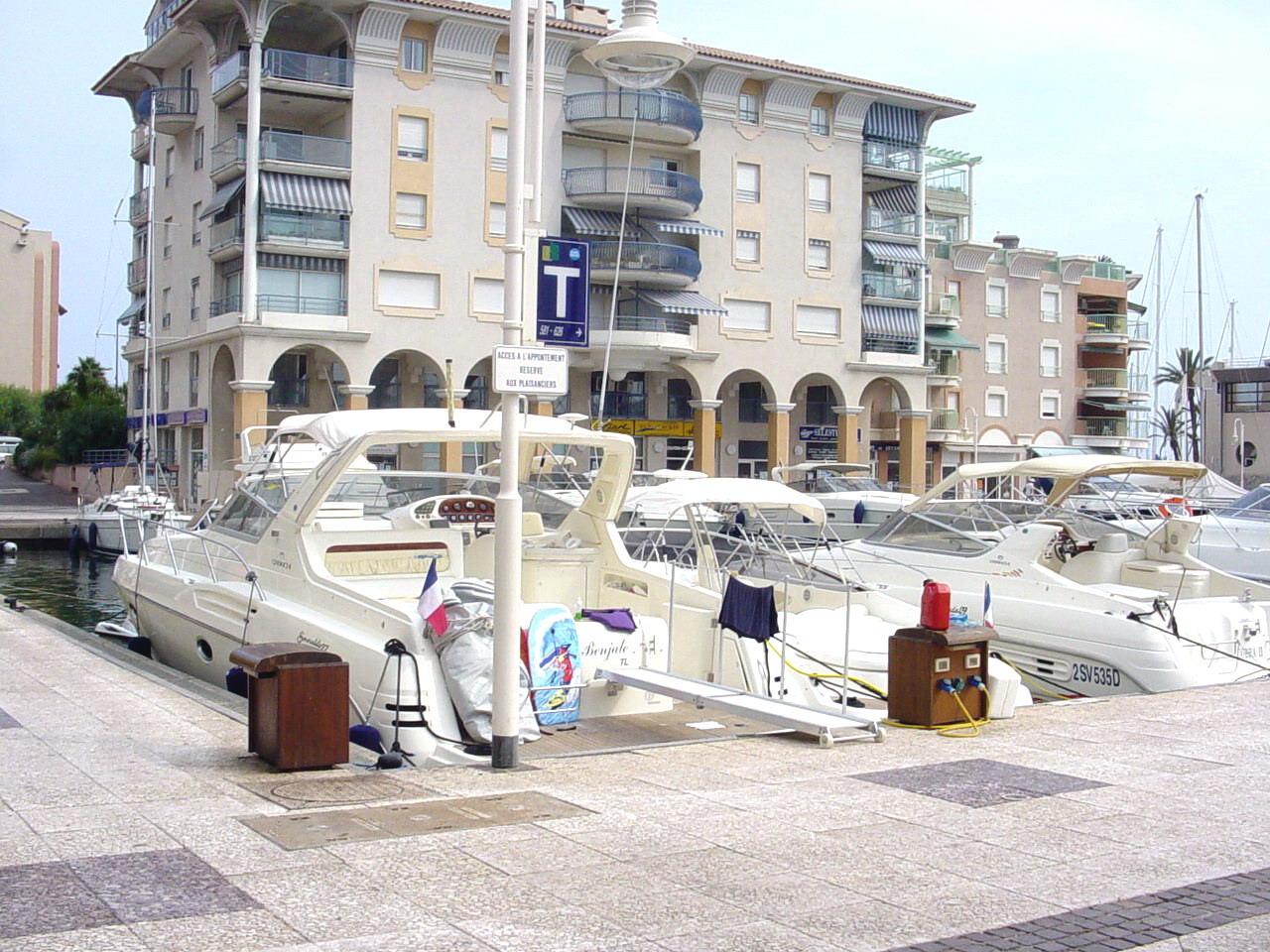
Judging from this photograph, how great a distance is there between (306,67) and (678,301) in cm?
1513

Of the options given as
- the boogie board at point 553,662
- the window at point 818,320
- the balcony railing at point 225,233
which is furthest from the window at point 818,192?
the boogie board at point 553,662

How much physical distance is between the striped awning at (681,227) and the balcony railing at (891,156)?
9.24 meters

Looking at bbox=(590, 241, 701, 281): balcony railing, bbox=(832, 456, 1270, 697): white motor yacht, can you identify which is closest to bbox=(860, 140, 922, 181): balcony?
bbox=(590, 241, 701, 281): balcony railing

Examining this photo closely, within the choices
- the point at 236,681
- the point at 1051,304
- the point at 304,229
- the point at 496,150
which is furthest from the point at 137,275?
the point at 236,681

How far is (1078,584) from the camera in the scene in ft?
50.6

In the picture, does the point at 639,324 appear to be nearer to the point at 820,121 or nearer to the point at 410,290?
the point at 410,290

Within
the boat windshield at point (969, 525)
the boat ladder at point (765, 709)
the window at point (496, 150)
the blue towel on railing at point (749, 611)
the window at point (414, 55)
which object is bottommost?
the boat ladder at point (765, 709)

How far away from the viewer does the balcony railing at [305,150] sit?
4272 centimetres

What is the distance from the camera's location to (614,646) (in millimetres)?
11273

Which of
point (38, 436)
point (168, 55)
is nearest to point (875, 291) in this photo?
point (168, 55)

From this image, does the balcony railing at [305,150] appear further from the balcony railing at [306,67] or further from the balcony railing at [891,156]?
the balcony railing at [891,156]

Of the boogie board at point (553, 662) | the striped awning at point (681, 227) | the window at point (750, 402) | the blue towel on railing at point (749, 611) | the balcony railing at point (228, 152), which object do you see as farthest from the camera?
the window at point (750, 402)

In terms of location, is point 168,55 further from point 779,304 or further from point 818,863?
point 818,863

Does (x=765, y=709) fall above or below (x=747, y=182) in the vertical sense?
below
